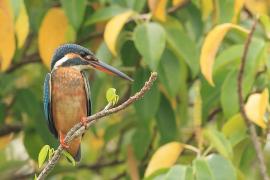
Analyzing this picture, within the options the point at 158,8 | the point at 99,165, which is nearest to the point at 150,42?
the point at 158,8

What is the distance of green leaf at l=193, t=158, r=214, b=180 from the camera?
374 cm

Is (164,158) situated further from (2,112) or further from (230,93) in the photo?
(2,112)

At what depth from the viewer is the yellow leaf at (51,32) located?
4.42 m

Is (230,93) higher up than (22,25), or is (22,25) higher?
(22,25)

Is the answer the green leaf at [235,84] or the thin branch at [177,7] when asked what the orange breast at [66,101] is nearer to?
the green leaf at [235,84]

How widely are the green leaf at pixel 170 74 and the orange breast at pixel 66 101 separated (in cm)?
90

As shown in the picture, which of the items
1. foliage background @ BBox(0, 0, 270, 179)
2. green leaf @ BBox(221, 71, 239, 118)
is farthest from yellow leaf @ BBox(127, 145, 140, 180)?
green leaf @ BBox(221, 71, 239, 118)

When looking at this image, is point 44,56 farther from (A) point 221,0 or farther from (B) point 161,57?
(A) point 221,0

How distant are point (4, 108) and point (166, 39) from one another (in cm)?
100

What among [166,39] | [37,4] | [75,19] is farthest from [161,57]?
[37,4]

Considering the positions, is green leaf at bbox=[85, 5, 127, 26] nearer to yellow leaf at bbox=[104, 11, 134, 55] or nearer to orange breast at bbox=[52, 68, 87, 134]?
yellow leaf at bbox=[104, 11, 134, 55]

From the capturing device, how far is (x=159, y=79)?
14.9 ft

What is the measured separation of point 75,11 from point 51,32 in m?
0.21

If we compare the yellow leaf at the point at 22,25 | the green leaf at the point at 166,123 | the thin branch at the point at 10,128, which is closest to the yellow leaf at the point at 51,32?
the yellow leaf at the point at 22,25
